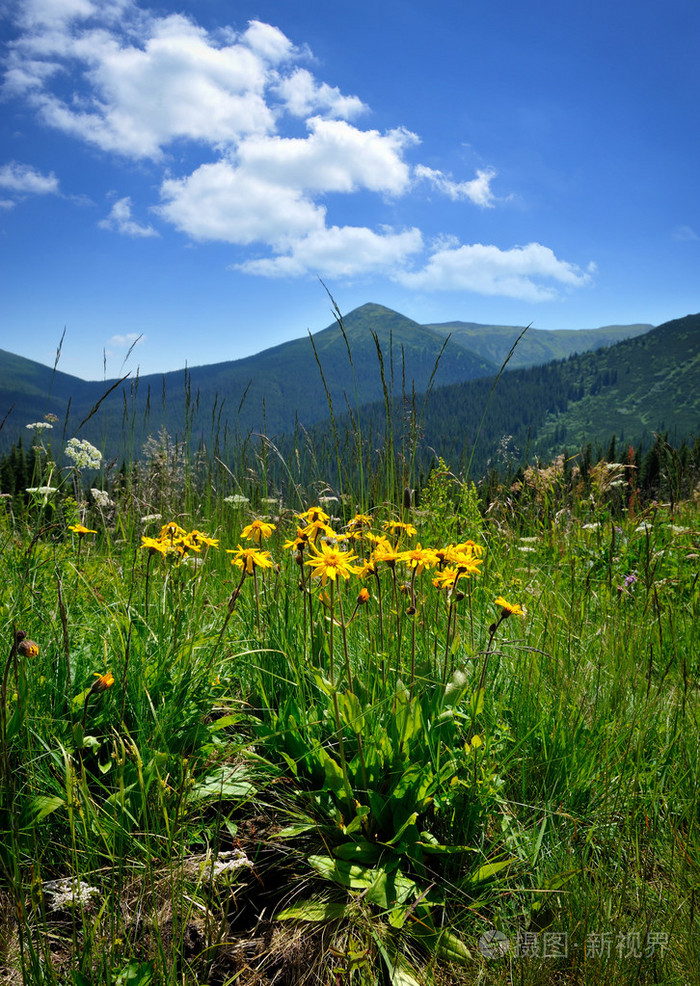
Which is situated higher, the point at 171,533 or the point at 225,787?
the point at 171,533

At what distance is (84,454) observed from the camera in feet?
12.8

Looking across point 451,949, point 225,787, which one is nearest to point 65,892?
point 225,787

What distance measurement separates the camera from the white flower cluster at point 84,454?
3864 millimetres

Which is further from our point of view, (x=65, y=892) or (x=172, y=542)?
(x=172, y=542)

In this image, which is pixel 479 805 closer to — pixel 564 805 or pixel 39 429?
pixel 564 805

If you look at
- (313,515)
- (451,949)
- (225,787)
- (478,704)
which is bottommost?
(451,949)

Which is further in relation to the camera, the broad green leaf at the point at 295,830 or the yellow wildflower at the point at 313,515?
the yellow wildflower at the point at 313,515

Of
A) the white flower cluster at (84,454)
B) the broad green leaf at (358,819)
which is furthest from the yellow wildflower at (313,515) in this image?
the white flower cluster at (84,454)

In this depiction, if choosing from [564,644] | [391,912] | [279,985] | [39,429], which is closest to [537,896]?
[391,912]

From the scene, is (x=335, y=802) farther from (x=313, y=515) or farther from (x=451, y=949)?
(x=313, y=515)

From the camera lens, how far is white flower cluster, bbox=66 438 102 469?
3.86 metres

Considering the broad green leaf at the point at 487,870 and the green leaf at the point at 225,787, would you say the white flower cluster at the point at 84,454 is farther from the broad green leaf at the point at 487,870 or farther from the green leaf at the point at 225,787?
the broad green leaf at the point at 487,870

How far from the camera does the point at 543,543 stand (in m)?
4.20

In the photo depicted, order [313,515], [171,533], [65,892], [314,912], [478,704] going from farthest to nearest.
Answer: [171,533] < [313,515] < [478,704] < [314,912] < [65,892]
